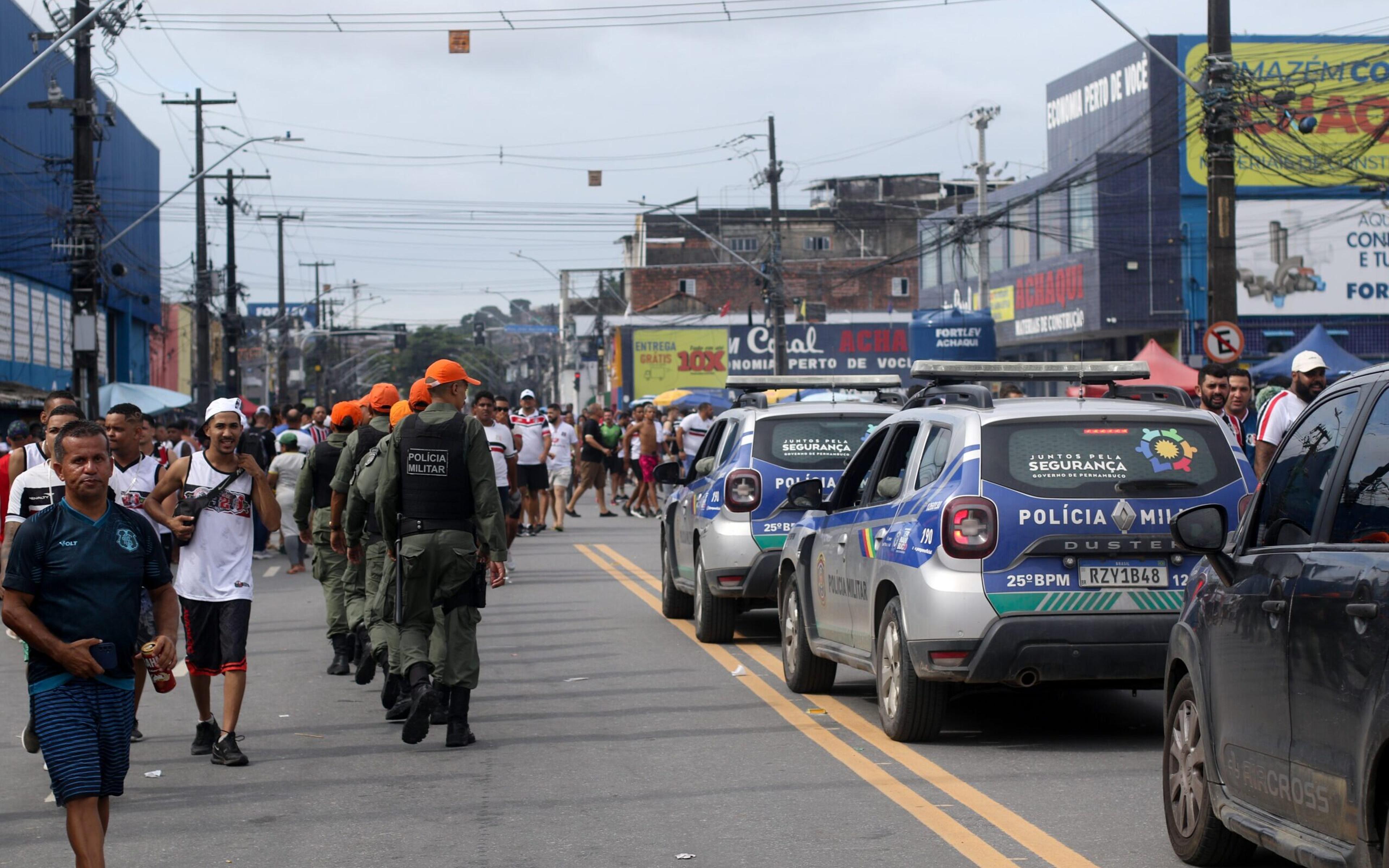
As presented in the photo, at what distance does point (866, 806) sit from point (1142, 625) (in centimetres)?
173

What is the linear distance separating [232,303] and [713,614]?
4340 centimetres

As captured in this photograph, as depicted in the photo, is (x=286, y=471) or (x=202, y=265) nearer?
(x=286, y=471)

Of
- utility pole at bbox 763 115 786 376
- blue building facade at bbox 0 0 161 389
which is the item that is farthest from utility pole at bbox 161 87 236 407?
utility pole at bbox 763 115 786 376

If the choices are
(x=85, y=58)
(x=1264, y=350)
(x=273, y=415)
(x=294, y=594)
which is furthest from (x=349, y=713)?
(x=1264, y=350)

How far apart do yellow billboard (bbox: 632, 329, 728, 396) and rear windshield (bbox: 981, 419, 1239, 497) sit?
217ft

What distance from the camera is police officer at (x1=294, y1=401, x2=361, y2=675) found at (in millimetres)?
11344

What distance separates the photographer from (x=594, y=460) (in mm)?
30391

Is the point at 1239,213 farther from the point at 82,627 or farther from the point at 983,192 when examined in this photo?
the point at 82,627

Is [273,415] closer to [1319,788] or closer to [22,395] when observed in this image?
[22,395]

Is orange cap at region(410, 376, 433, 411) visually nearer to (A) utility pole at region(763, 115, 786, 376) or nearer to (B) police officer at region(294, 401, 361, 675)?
(B) police officer at region(294, 401, 361, 675)

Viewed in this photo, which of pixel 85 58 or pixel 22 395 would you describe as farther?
pixel 22 395

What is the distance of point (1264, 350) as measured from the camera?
4575 cm

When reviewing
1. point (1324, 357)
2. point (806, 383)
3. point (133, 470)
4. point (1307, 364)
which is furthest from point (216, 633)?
point (1324, 357)

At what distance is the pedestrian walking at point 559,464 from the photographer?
87.0 feet
